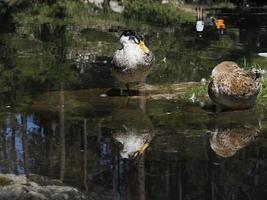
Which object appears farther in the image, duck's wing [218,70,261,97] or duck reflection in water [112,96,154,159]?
duck's wing [218,70,261,97]

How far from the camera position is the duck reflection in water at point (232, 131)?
7.68 metres

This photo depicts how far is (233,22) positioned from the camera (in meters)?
24.7

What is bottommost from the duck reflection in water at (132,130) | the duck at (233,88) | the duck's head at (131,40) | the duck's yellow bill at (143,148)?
the duck's yellow bill at (143,148)

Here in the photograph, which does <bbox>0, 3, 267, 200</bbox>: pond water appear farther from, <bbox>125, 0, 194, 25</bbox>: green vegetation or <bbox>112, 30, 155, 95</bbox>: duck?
<bbox>125, 0, 194, 25</bbox>: green vegetation

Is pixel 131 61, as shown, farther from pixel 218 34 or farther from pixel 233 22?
pixel 233 22

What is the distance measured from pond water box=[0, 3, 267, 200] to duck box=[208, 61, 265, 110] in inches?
8.4

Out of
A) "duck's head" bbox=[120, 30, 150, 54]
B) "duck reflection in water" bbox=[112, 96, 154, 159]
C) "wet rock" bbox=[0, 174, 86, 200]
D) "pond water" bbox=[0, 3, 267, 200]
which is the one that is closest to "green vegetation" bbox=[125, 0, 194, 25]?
"pond water" bbox=[0, 3, 267, 200]

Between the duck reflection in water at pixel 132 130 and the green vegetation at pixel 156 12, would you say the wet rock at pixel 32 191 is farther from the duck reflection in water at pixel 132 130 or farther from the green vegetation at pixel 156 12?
the green vegetation at pixel 156 12

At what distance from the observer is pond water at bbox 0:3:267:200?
6.49 m

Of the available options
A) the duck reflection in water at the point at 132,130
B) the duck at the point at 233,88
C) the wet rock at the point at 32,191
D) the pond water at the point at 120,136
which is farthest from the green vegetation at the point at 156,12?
the wet rock at the point at 32,191

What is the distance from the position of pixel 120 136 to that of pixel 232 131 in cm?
158

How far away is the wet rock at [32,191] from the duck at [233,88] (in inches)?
152

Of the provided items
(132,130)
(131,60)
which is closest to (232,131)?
(132,130)

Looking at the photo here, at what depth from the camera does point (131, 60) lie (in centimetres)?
1042
